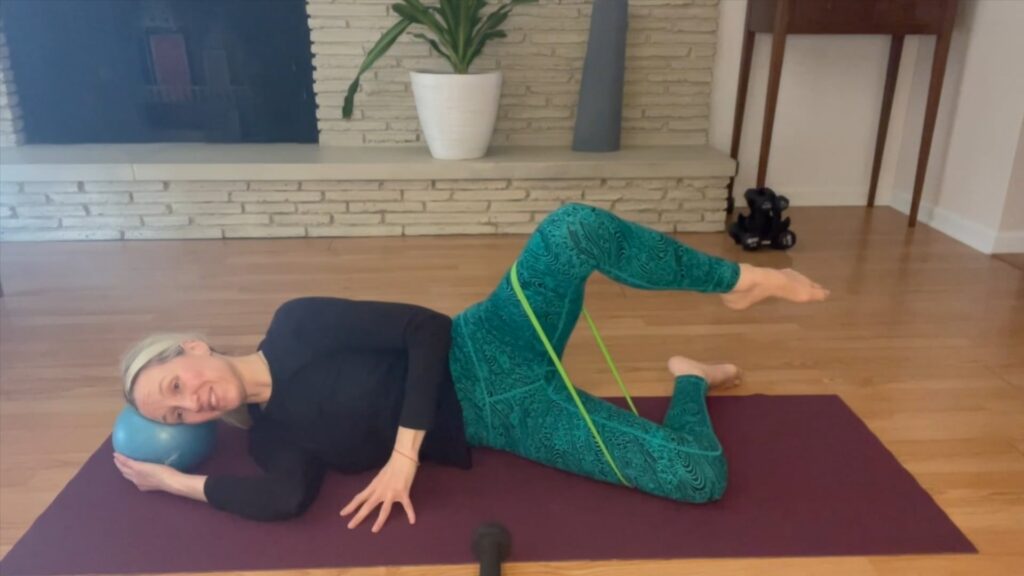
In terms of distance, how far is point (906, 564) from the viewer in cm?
127

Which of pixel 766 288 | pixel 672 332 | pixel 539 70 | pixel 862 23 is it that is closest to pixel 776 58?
pixel 862 23

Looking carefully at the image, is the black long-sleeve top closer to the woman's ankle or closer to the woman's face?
the woman's face

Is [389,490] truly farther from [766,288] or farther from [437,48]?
[437,48]

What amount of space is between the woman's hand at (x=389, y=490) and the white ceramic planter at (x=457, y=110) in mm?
1744

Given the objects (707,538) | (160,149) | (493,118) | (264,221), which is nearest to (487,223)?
(493,118)

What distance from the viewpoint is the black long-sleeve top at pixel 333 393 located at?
133 centimetres

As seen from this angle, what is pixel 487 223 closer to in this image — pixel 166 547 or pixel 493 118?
pixel 493 118

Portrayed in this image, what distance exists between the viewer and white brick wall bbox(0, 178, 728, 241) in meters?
2.85

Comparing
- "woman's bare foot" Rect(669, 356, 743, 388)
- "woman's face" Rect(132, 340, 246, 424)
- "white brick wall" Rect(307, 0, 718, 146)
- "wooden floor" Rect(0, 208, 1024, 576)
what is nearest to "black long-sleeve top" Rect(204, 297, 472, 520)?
"woman's face" Rect(132, 340, 246, 424)

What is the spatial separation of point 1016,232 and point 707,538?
2.11 meters

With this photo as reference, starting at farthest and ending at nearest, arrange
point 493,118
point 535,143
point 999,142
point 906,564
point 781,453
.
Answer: point 535,143, point 493,118, point 999,142, point 781,453, point 906,564

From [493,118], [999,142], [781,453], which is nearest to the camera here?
[781,453]

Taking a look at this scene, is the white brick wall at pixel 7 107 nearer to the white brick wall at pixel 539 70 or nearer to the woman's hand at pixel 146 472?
the white brick wall at pixel 539 70

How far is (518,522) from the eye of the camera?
1362 millimetres
